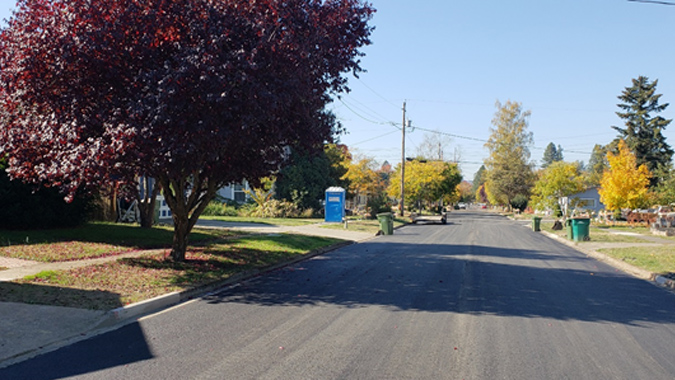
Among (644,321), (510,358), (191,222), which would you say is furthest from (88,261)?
(644,321)

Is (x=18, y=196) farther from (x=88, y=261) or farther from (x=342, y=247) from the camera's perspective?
(x=342, y=247)

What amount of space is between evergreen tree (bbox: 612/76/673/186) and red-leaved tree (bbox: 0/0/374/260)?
56.6 meters

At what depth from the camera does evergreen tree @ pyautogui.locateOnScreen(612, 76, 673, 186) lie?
56750 mm

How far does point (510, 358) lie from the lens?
6.00 m

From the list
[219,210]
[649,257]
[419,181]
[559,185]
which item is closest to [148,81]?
[649,257]

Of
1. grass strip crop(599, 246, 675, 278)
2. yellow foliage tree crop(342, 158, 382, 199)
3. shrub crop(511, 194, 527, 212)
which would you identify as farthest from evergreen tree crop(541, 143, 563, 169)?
grass strip crop(599, 246, 675, 278)

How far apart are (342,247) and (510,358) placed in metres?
14.5

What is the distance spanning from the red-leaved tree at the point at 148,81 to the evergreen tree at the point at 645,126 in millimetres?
56620

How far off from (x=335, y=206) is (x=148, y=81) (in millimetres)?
24374

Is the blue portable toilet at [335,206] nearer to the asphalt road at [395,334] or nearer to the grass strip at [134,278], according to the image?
the grass strip at [134,278]

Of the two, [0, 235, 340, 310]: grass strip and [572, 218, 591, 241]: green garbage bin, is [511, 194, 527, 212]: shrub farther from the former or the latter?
[0, 235, 340, 310]: grass strip

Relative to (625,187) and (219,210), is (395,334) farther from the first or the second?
(625,187)

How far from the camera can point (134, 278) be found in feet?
33.2

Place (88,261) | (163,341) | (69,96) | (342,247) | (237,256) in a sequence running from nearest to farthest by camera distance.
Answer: (163,341)
(69,96)
(88,261)
(237,256)
(342,247)
